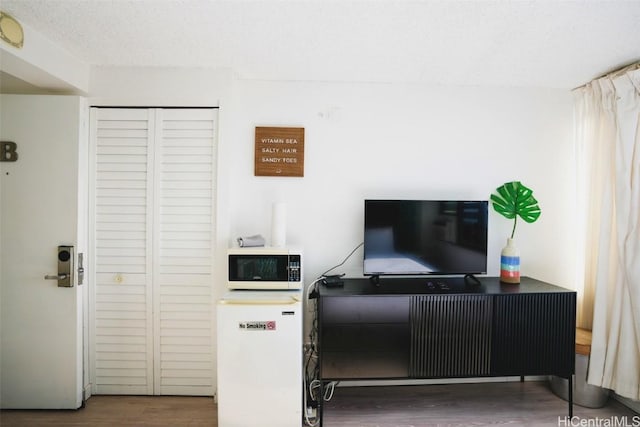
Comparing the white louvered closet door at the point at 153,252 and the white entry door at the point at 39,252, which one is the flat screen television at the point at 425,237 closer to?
the white louvered closet door at the point at 153,252

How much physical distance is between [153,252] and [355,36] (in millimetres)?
2028

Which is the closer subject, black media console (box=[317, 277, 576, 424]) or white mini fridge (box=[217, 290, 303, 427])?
white mini fridge (box=[217, 290, 303, 427])

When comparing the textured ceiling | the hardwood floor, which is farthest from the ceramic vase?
the textured ceiling

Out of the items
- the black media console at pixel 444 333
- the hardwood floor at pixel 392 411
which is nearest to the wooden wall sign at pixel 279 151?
the black media console at pixel 444 333

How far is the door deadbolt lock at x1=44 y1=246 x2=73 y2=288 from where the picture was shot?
82.9 inches

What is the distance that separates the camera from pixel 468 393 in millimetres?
2398

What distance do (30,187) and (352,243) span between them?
2313 millimetres

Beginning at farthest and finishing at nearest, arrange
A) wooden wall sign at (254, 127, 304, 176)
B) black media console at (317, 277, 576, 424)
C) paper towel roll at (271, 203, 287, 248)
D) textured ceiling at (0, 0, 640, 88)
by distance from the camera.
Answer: wooden wall sign at (254, 127, 304, 176) → paper towel roll at (271, 203, 287, 248) → black media console at (317, 277, 576, 424) → textured ceiling at (0, 0, 640, 88)

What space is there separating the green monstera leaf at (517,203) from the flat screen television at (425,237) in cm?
23

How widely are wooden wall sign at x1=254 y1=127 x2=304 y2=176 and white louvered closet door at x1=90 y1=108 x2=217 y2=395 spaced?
0.35 meters

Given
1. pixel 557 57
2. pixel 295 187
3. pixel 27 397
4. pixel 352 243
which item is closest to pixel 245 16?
pixel 295 187

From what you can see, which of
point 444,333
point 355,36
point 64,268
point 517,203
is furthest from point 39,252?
point 517,203

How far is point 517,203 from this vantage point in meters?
2.33

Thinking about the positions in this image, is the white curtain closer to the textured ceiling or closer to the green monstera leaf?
the textured ceiling
